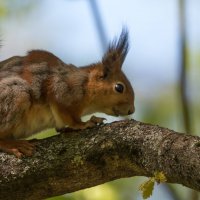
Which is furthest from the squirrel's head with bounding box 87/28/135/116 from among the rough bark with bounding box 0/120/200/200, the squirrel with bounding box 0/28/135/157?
the rough bark with bounding box 0/120/200/200

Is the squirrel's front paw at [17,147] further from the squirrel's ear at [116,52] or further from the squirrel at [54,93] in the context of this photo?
the squirrel's ear at [116,52]

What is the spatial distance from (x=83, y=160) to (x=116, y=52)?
1307 millimetres

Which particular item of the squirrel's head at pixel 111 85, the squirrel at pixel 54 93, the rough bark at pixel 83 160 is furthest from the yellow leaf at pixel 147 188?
the squirrel's head at pixel 111 85

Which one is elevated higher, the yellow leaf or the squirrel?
the squirrel

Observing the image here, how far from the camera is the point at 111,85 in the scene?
12.7 feet

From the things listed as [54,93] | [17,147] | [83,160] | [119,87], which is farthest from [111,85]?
[83,160]

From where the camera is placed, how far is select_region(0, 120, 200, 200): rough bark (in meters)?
2.43

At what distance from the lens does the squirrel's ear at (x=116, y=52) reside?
12.3 ft

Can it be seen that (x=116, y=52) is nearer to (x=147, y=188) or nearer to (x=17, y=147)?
(x=17, y=147)

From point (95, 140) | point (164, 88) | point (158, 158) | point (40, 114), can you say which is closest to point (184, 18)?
point (40, 114)

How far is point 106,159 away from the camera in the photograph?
2.63 metres

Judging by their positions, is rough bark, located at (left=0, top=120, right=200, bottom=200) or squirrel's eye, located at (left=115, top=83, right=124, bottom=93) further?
squirrel's eye, located at (left=115, top=83, right=124, bottom=93)

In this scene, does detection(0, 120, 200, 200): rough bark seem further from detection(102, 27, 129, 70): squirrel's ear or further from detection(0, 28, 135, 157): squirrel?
detection(102, 27, 129, 70): squirrel's ear

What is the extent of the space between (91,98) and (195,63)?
2.52 meters
